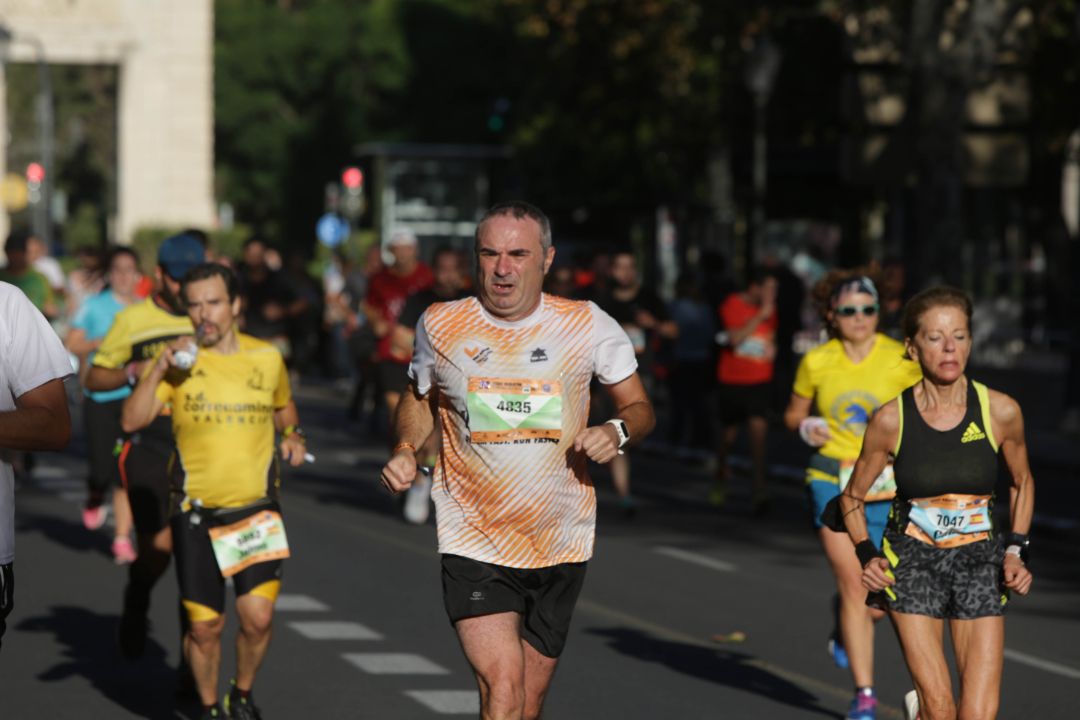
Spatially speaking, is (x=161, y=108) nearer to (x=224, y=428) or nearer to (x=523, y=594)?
(x=224, y=428)

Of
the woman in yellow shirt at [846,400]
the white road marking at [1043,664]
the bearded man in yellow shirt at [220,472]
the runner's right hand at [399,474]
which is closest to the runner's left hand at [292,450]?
the bearded man in yellow shirt at [220,472]

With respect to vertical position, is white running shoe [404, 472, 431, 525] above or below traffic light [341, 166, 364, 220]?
below

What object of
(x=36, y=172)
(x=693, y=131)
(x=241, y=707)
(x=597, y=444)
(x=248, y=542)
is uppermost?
(x=693, y=131)

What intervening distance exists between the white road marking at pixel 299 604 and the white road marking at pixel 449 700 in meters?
2.38

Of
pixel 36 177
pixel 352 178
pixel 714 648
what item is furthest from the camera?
pixel 36 177

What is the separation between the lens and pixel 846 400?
8852 mm

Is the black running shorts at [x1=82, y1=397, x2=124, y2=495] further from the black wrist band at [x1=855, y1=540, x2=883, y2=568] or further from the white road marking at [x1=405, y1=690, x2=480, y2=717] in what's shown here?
the black wrist band at [x1=855, y1=540, x2=883, y2=568]

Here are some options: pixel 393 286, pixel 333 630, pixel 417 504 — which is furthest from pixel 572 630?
pixel 393 286

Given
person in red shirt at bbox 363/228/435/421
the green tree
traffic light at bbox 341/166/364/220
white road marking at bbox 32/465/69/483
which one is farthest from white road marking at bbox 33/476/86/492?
the green tree

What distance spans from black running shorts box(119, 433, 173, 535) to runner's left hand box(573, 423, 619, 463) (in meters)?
3.92

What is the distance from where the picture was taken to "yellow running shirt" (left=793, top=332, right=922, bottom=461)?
A: 29.0ft

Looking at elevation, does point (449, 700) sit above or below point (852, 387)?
below

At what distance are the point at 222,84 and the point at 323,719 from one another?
2951 inches

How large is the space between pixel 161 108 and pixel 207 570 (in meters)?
53.6
